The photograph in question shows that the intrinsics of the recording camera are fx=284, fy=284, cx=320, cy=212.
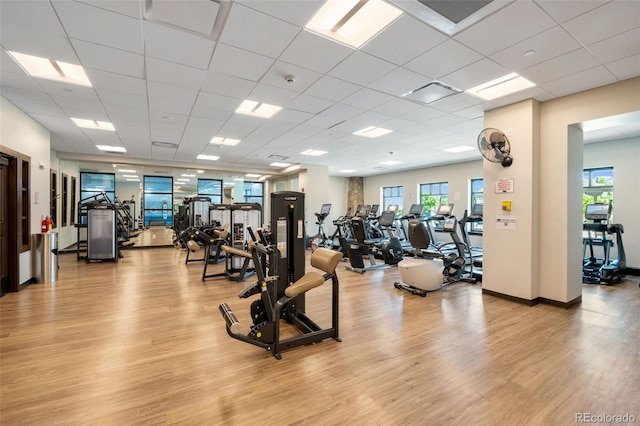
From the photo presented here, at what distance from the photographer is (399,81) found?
3.62 m

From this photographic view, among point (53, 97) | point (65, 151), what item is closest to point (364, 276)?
point (53, 97)

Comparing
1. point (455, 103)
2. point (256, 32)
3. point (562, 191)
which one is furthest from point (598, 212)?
point (256, 32)

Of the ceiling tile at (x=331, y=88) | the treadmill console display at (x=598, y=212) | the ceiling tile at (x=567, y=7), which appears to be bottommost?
the treadmill console display at (x=598, y=212)

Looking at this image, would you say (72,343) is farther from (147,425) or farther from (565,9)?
(565,9)

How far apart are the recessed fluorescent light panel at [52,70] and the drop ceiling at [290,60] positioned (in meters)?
0.11

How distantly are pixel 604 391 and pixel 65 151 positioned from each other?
1159 cm

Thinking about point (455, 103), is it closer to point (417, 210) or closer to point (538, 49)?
point (538, 49)

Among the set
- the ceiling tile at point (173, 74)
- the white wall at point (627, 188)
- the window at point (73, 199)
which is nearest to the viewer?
the ceiling tile at point (173, 74)

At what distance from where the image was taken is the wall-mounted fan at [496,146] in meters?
4.24

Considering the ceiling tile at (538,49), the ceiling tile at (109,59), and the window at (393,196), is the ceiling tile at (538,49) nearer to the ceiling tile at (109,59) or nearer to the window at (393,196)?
the ceiling tile at (109,59)

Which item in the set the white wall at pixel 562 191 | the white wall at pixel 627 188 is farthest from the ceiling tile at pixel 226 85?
the white wall at pixel 627 188

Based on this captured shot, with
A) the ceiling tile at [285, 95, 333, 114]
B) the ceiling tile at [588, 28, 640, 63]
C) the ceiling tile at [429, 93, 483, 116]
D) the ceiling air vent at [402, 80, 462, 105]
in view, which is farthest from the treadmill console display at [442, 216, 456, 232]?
the ceiling tile at [285, 95, 333, 114]

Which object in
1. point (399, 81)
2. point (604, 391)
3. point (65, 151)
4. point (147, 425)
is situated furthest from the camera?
point (65, 151)

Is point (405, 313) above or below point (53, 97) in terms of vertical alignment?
below
